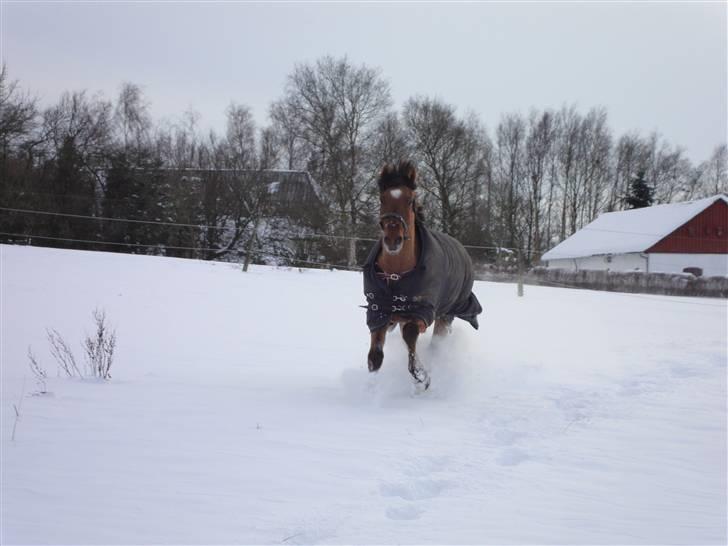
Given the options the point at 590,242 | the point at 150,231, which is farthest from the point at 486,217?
the point at 150,231

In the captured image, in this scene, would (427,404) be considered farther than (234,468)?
Yes

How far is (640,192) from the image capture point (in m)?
43.7

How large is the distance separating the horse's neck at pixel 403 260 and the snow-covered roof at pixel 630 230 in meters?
31.4

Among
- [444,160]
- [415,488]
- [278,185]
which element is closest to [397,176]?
[415,488]

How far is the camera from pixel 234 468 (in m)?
2.83

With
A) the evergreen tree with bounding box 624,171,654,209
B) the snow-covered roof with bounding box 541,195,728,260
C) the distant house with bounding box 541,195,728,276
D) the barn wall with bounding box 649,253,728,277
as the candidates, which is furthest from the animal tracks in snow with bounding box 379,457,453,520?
the evergreen tree with bounding box 624,171,654,209

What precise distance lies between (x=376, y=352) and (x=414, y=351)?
38 centimetres

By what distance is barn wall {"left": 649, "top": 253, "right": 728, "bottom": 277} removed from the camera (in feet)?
103

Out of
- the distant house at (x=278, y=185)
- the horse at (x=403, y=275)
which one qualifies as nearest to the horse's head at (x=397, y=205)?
the horse at (x=403, y=275)

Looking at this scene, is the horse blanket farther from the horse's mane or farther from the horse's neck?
the horse's mane

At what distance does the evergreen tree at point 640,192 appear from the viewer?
4359 centimetres

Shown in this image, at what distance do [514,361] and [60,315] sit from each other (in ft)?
23.1

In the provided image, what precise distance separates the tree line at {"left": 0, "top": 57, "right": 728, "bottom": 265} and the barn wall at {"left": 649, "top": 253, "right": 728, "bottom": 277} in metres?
8.23

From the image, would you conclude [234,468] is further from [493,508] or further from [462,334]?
[462,334]
